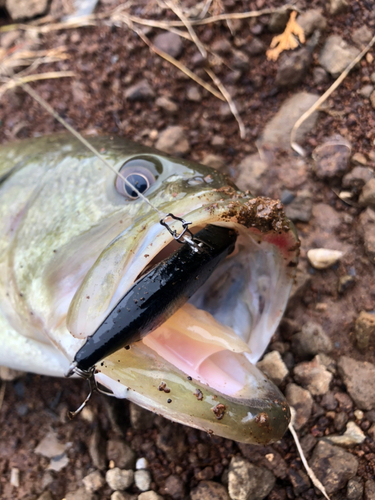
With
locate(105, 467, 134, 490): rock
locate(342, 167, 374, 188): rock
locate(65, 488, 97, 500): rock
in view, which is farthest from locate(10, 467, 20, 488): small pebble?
locate(342, 167, 374, 188): rock

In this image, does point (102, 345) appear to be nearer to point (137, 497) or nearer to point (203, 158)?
point (137, 497)

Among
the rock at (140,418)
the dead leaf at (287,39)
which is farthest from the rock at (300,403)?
the dead leaf at (287,39)

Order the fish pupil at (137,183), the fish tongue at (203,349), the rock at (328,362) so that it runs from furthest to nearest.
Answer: the rock at (328,362)
the fish pupil at (137,183)
the fish tongue at (203,349)

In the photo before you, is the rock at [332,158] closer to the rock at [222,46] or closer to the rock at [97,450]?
the rock at [222,46]

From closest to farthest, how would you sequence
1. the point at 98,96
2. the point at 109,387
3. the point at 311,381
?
the point at 109,387
the point at 311,381
the point at 98,96

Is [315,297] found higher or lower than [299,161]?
lower

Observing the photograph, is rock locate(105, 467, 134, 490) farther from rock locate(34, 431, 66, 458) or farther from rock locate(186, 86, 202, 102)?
rock locate(186, 86, 202, 102)

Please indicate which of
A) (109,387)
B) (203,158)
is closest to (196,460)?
(109,387)

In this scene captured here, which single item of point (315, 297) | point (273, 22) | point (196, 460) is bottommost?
point (196, 460)
